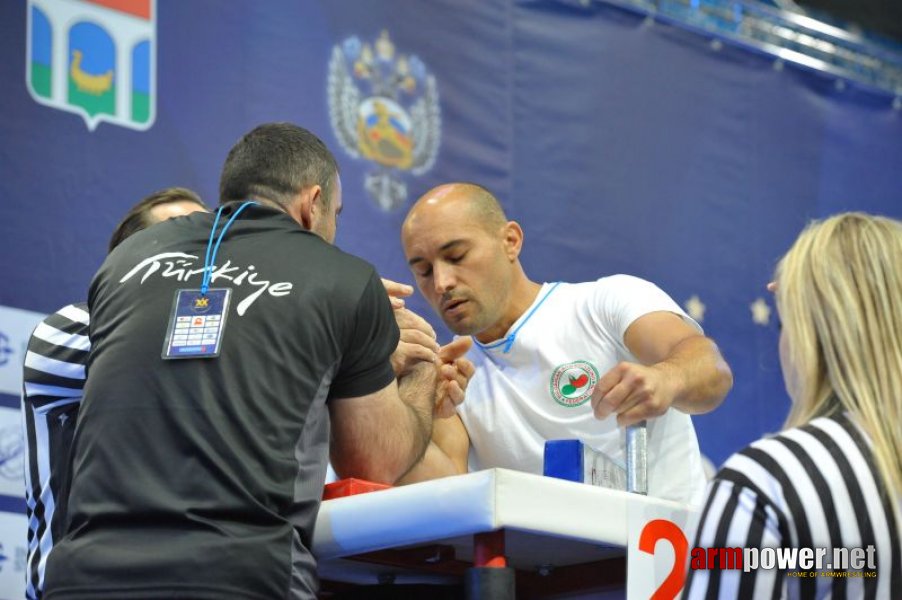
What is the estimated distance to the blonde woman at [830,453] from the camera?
3.95 ft

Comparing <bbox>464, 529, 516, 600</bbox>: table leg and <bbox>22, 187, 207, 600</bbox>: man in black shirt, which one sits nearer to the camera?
<bbox>464, 529, 516, 600</bbox>: table leg

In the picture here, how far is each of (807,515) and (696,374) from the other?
114cm

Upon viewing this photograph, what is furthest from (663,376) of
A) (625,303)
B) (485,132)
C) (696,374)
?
(485,132)

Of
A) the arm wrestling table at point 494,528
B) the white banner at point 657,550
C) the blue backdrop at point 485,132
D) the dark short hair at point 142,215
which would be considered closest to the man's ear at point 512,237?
the blue backdrop at point 485,132

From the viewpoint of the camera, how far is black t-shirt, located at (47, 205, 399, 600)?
154cm

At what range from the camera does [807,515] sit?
1212 mm

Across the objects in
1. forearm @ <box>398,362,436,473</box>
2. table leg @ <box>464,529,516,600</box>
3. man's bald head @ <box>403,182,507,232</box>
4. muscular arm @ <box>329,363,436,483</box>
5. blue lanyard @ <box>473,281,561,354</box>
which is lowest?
table leg @ <box>464,529,516,600</box>

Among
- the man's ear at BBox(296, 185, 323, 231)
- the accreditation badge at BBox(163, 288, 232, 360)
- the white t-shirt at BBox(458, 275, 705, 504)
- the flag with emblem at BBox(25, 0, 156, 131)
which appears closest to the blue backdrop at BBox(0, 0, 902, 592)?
the flag with emblem at BBox(25, 0, 156, 131)

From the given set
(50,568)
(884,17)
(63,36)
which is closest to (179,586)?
(50,568)

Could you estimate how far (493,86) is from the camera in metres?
4.07

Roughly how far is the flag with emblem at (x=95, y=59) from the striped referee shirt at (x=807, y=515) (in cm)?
237

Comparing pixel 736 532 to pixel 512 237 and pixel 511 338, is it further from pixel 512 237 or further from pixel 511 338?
pixel 512 237

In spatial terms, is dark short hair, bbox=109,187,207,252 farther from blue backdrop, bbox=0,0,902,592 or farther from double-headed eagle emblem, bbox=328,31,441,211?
double-headed eagle emblem, bbox=328,31,441,211

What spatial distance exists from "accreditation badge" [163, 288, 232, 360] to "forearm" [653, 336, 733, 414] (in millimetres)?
884
